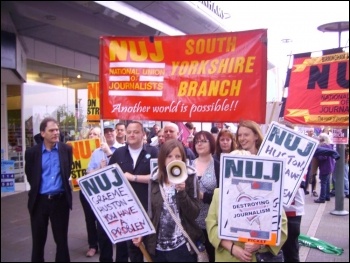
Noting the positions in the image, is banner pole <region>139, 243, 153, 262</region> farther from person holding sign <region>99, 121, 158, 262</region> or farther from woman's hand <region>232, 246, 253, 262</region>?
person holding sign <region>99, 121, 158, 262</region>

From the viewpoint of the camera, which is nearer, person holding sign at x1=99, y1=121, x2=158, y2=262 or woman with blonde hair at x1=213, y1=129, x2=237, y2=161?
person holding sign at x1=99, y1=121, x2=158, y2=262

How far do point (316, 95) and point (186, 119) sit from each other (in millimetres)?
2101

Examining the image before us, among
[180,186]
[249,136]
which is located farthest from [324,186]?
[180,186]

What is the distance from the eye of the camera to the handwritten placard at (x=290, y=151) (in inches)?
92.4

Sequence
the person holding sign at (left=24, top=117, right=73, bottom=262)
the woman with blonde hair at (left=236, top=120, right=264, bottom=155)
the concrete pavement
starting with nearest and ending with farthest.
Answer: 1. the concrete pavement
2. the woman with blonde hair at (left=236, top=120, right=264, bottom=155)
3. the person holding sign at (left=24, top=117, right=73, bottom=262)

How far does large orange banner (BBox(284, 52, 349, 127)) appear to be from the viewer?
332cm

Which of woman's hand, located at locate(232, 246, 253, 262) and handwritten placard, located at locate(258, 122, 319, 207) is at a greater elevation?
handwritten placard, located at locate(258, 122, 319, 207)

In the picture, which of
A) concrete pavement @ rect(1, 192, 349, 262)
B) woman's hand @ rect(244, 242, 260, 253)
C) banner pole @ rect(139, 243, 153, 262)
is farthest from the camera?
banner pole @ rect(139, 243, 153, 262)

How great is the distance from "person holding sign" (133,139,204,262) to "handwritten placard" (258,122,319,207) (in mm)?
581

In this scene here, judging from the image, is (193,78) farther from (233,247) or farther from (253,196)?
(233,247)

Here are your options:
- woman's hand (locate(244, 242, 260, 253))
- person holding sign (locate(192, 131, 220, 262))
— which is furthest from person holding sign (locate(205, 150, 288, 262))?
person holding sign (locate(192, 131, 220, 262))

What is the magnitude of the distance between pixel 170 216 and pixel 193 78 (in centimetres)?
83

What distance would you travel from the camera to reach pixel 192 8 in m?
1.05

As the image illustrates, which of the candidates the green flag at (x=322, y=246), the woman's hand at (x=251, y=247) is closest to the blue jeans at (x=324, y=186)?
the green flag at (x=322, y=246)
